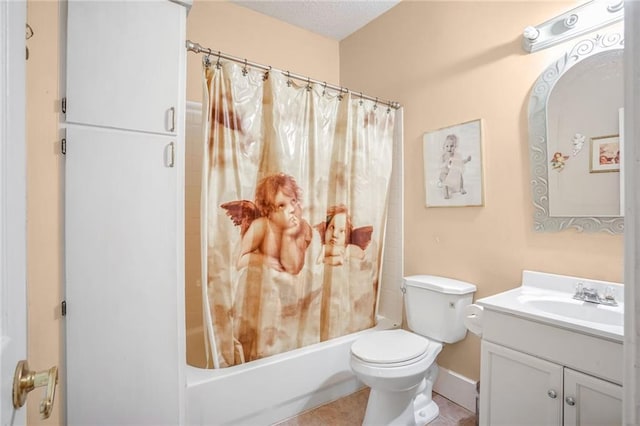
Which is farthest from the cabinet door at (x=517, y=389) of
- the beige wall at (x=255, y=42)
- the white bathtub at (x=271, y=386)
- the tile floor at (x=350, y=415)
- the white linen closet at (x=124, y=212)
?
the beige wall at (x=255, y=42)

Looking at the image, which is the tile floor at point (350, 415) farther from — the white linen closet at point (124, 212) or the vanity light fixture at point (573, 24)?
the vanity light fixture at point (573, 24)

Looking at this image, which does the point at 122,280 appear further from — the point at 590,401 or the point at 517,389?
the point at 590,401

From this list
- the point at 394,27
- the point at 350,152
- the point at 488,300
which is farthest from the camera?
the point at 394,27

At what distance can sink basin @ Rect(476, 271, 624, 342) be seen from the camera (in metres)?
1.08

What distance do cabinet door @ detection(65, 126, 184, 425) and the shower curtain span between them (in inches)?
9.0

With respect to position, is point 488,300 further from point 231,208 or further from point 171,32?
point 171,32

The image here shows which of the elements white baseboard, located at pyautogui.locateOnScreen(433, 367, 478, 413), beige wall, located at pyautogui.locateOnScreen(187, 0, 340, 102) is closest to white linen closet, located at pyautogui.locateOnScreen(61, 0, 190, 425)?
beige wall, located at pyautogui.locateOnScreen(187, 0, 340, 102)

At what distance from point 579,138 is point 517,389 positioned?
1130mm

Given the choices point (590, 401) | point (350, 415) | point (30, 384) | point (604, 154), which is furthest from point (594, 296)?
point (30, 384)

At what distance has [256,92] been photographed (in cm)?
175

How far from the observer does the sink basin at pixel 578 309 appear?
1.22 m

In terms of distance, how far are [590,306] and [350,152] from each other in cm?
144

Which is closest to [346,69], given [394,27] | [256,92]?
[394,27]

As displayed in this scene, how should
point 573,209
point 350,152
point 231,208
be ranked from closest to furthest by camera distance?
point 573,209, point 231,208, point 350,152
